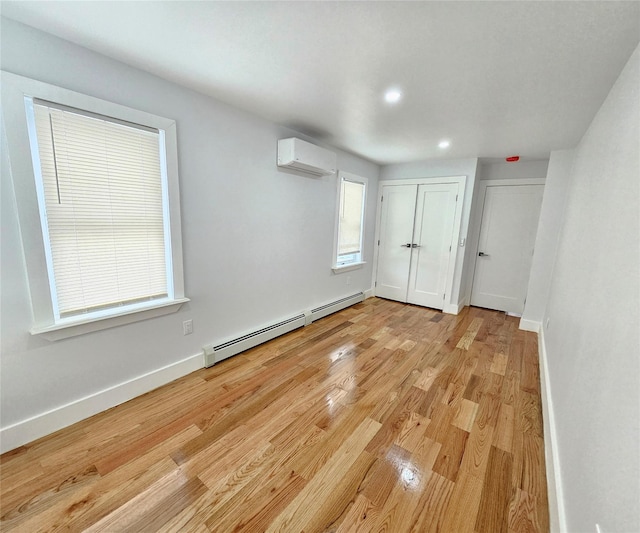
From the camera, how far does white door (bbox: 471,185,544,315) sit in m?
3.96

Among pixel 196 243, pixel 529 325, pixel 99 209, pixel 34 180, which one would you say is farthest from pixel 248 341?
pixel 529 325

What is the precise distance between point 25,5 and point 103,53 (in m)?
0.38

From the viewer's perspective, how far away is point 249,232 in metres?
2.64

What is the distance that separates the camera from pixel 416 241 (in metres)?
4.41

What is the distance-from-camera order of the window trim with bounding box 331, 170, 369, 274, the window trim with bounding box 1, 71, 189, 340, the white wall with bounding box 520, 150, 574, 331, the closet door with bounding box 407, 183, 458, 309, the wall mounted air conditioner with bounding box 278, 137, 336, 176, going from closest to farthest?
the window trim with bounding box 1, 71, 189, 340, the wall mounted air conditioner with bounding box 278, 137, 336, 176, the white wall with bounding box 520, 150, 574, 331, the window trim with bounding box 331, 170, 369, 274, the closet door with bounding box 407, 183, 458, 309

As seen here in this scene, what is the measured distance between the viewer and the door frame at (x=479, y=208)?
3.91 meters

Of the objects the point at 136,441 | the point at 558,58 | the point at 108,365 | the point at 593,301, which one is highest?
the point at 558,58

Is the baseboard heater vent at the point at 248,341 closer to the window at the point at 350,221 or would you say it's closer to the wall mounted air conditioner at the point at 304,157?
the window at the point at 350,221

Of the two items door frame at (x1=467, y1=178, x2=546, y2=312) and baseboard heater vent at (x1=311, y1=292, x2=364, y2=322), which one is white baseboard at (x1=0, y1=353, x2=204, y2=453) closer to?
baseboard heater vent at (x1=311, y1=292, x2=364, y2=322)

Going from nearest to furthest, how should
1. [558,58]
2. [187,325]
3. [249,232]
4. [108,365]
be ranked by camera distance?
[558,58], [108,365], [187,325], [249,232]

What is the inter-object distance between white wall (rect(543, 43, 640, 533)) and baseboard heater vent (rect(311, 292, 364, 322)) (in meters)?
2.43

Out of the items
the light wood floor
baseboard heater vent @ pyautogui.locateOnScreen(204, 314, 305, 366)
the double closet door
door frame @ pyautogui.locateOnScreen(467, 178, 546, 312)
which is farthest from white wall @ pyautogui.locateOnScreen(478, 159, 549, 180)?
baseboard heater vent @ pyautogui.locateOnScreen(204, 314, 305, 366)

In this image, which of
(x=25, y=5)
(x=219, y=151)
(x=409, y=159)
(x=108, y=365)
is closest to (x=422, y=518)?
(x=108, y=365)

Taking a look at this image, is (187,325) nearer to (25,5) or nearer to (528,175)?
(25,5)
